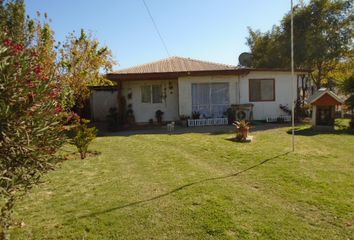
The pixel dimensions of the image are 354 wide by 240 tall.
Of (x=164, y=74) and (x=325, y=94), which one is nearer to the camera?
(x=325, y=94)

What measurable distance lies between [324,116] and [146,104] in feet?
29.7

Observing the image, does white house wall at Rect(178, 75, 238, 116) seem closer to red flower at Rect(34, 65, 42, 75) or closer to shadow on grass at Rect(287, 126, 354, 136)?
shadow on grass at Rect(287, 126, 354, 136)

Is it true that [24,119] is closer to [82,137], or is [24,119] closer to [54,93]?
[54,93]

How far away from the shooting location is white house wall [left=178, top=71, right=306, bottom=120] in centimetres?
1859

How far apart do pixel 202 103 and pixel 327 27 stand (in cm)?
1301

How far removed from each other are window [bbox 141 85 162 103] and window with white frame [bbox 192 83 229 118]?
6.47ft

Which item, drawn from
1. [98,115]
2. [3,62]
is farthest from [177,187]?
[98,115]

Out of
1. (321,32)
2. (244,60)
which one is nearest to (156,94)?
(244,60)

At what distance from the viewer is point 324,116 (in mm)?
16031

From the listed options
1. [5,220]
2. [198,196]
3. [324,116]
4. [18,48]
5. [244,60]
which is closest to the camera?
[18,48]

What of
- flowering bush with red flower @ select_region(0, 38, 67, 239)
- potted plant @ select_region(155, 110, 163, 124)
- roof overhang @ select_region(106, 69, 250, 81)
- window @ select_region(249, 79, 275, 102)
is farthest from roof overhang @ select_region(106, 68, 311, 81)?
flowering bush with red flower @ select_region(0, 38, 67, 239)

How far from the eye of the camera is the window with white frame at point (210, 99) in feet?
61.6

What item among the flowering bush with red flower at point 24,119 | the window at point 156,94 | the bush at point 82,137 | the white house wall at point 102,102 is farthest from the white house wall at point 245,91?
the flowering bush with red flower at point 24,119

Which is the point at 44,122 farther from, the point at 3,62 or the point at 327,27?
the point at 327,27
